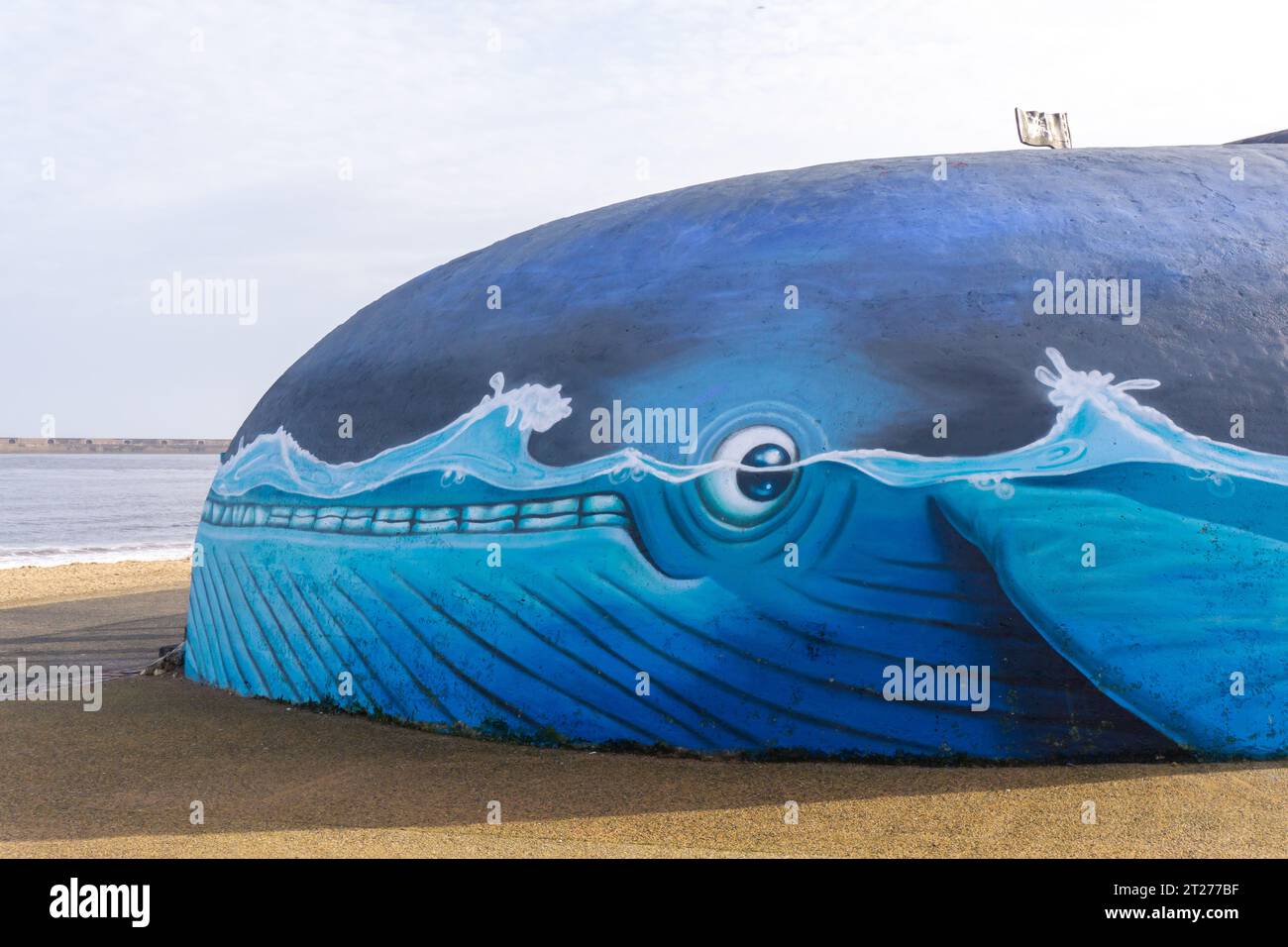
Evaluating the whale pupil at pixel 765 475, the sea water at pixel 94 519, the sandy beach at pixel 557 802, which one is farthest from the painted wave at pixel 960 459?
the sea water at pixel 94 519

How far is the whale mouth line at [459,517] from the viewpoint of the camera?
26.7ft

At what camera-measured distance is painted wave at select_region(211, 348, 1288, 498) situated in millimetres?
7539

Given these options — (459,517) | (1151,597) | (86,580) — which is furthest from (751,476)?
(86,580)

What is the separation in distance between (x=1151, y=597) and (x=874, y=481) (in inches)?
72.9

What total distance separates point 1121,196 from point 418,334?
17.8 feet

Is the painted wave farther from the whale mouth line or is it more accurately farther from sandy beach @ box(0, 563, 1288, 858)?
sandy beach @ box(0, 563, 1288, 858)

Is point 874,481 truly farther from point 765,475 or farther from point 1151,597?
point 1151,597

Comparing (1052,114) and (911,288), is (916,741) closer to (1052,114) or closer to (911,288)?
(911,288)

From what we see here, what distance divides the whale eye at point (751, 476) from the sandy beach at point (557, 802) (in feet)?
5.35

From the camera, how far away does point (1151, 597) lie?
748 centimetres

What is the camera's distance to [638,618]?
7953 millimetres

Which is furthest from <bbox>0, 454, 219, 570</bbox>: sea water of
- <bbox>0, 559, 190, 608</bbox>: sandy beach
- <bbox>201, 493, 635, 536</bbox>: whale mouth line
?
<bbox>201, 493, 635, 536</bbox>: whale mouth line

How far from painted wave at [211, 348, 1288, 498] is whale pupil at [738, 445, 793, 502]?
129 mm

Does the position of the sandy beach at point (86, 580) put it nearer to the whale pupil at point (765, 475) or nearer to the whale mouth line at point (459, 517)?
the whale mouth line at point (459, 517)
